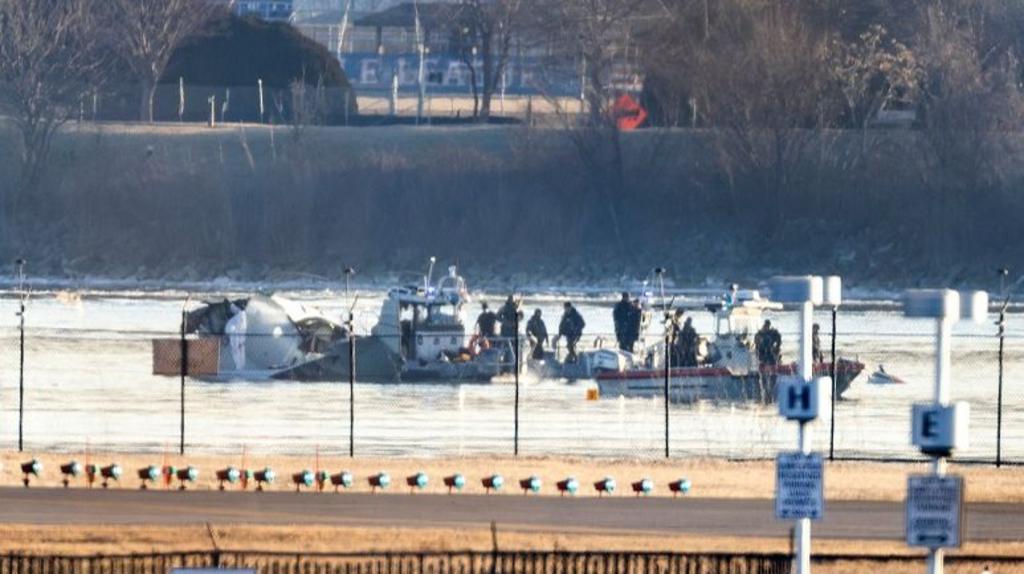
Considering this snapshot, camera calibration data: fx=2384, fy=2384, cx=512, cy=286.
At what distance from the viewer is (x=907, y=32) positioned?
90812 millimetres

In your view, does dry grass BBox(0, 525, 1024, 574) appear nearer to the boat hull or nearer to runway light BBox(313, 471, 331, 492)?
runway light BBox(313, 471, 331, 492)

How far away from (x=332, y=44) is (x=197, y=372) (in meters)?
82.8

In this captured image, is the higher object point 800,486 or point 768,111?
point 768,111

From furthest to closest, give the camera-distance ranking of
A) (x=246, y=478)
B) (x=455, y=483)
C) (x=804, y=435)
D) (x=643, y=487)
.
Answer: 1. (x=246, y=478)
2. (x=455, y=483)
3. (x=643, y=487)
4. (x=804, y=435)

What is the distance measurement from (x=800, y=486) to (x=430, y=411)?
22.2 m

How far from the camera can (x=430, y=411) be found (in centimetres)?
4250

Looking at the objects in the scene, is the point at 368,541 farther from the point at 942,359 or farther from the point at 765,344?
the point at 765,344

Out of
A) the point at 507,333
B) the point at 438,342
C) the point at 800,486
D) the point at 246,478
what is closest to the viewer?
the point at 800,486

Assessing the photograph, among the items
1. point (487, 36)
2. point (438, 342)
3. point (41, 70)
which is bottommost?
point (438, 342)

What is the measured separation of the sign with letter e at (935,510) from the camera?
19.1 m

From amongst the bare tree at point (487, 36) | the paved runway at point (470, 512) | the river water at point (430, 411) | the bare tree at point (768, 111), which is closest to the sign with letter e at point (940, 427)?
the paved runway at point (470, 512)

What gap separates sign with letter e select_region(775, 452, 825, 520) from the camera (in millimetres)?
20625

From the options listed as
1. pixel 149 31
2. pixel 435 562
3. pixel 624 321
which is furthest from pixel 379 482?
pixel 149 31

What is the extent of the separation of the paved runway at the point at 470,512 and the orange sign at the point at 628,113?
188 feet
